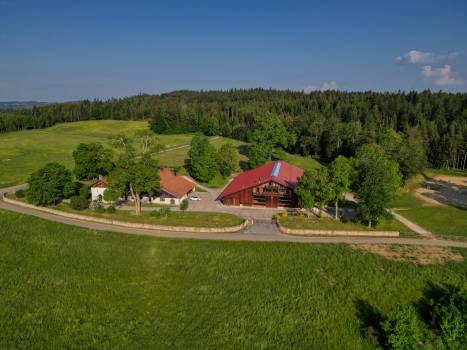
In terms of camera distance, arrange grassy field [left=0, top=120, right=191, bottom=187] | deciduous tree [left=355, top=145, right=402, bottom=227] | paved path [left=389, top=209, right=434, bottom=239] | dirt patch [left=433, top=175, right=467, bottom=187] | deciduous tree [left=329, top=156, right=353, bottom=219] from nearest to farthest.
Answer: deciduous tree [left=355, top=145, right=402, bottom=227]
paved path [left=389, top=209, right=434, bottom=239]
deciduous tree [left=329, top=156, right=353, bottom=219]
dirt patch [left=433, top=175, right=467, bottom=187]
grassy field [left=0, top=120, right=191, bottom=187]

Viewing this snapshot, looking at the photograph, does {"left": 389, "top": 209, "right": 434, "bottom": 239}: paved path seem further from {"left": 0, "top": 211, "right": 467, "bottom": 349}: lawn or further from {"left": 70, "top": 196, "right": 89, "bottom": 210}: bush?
{"left": 70, "top": 196, "right": 89, "bottom": 210}: bush

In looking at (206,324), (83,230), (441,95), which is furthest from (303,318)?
(441,95)

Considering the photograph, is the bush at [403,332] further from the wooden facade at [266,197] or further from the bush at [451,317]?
the wooden facade at [266,197]

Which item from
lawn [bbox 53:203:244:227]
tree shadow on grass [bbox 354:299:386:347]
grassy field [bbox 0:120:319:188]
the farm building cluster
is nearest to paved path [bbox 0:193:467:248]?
lawn [bbox 53:203:244:227]

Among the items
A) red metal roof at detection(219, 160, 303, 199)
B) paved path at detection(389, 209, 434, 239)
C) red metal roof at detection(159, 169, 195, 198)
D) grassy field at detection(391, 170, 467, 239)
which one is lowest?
paved path at detection(389, 209, 434, 239)

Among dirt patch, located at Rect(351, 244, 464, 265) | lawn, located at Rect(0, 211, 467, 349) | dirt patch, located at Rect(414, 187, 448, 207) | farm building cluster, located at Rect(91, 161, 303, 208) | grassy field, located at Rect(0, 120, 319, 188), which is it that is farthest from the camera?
grassy field, located at Rect(0, 120, 319, 188)

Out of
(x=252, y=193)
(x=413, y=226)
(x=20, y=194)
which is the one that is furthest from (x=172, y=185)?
(x=413, y=226)
